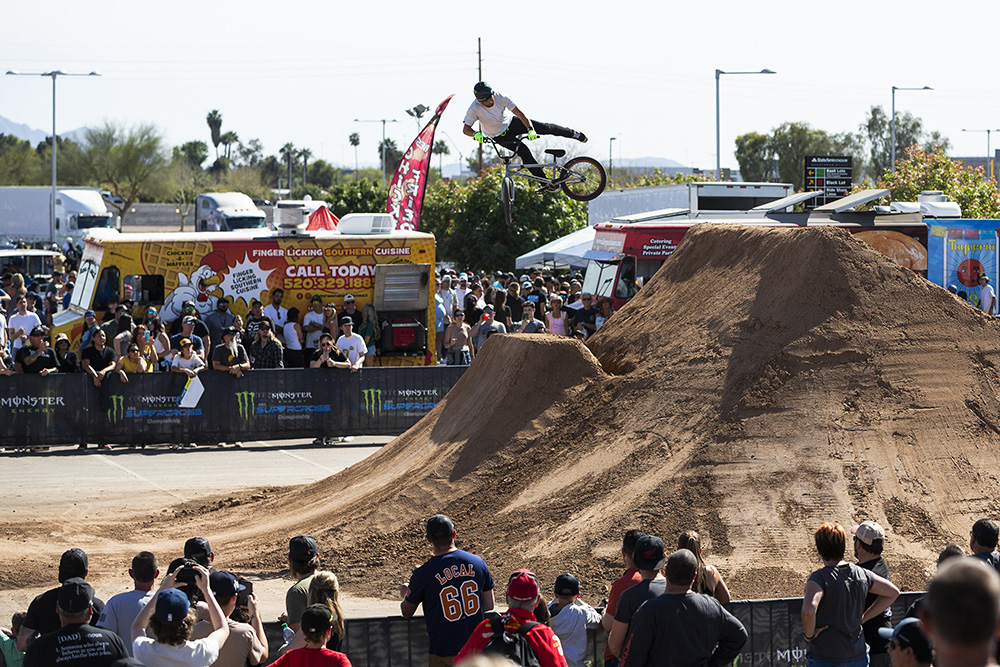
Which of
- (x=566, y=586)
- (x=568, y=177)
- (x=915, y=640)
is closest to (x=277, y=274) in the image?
(x=568, y=177)

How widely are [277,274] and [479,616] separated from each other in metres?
15.3

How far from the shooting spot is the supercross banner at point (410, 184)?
2605cm

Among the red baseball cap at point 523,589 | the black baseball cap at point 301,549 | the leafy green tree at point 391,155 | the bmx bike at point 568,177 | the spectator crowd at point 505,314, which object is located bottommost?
the black baseball cap at point 301,549

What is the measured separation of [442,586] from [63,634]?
2205 millimetres

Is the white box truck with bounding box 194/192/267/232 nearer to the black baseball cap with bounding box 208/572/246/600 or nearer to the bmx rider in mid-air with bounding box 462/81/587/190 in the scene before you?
the bmx rider in mid-air with bounding box 462/81/587/190

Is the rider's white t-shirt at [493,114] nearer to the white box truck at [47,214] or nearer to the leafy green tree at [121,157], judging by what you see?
the white box truck at [47,214]

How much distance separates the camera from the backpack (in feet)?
17.4

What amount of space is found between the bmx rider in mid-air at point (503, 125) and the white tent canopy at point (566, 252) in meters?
15.1

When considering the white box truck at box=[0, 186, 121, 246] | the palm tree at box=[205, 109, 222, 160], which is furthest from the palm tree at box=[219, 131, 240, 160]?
the white box truck at box=[0, 186, 121, 246]

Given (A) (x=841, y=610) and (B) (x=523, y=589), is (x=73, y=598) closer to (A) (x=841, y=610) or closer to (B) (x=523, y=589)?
(B) (x=523, y=589)

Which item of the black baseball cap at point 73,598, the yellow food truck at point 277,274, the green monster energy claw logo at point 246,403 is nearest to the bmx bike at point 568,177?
the yellow food truck at point 277,274

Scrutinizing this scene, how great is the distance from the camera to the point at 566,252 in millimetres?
32000

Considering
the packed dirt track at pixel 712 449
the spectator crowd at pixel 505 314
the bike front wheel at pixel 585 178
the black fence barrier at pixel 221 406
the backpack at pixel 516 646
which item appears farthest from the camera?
the spectator crowd at pixel 505 314

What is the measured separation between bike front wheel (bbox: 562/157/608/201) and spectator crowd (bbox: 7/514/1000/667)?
33.4 feet
